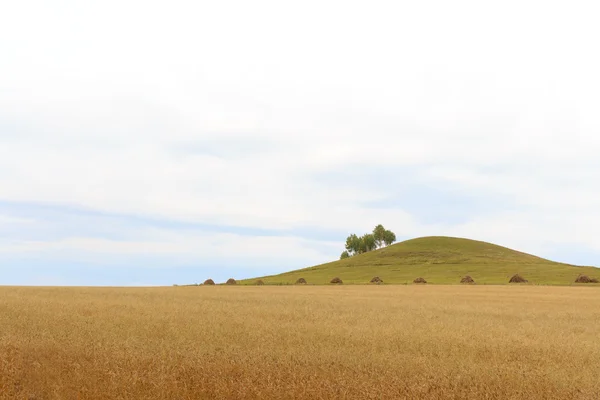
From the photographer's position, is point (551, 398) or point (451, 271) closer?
point (551, 398)

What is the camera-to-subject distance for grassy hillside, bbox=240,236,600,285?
8331 cm

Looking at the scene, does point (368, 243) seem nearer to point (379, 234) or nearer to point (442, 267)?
point (379, 234)

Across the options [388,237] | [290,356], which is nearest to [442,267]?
[388,237]

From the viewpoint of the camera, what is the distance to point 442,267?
9981 cm

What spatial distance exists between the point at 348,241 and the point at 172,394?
538ft

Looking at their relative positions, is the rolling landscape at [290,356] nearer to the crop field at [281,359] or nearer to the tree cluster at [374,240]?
the crop field at [281,359]

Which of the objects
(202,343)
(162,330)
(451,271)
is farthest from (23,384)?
(451,271)

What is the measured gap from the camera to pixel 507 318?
92.6 ft

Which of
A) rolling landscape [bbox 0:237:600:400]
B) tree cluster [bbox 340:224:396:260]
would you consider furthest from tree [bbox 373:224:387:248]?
rolling landscape [bbox 0:237:600:400]

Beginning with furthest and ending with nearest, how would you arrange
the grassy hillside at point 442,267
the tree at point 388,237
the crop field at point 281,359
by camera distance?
the tree at point 388,237 → the grassy hillside at point 442,267 → the crop field at point 281,359

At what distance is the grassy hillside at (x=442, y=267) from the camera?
3280 inches

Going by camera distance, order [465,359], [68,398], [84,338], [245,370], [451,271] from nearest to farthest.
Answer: [68,398]
[245,370]
[465,359]
[84,338]
[451,271]

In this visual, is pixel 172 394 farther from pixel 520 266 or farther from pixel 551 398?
pixel 520 266

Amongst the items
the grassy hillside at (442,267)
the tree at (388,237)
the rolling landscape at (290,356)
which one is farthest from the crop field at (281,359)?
the tree at (388,237)
